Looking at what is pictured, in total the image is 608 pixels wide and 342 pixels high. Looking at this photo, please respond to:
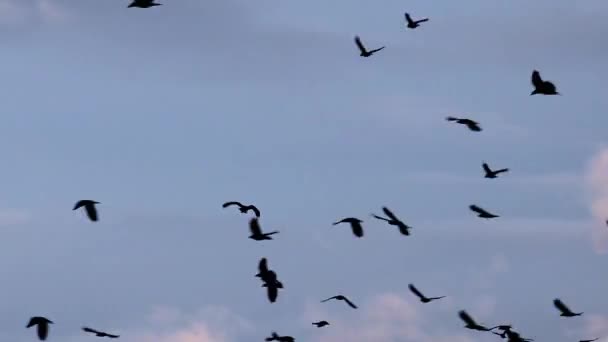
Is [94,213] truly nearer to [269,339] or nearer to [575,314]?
[269,339]

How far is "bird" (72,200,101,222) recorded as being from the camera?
3708 inches

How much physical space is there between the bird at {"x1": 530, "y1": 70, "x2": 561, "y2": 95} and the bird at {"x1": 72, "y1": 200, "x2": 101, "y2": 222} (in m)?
26.2

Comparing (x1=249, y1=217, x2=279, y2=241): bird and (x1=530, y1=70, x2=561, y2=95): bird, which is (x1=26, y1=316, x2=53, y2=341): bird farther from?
(x1=530, y1=70, x2=561, y2=95): bird

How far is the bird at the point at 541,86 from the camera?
98750mm

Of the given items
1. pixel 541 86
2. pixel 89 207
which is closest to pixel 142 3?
pixel 89 207

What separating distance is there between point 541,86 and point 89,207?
27.0 metres

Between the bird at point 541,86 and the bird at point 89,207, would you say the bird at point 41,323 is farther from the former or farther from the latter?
the bird at point 541,86

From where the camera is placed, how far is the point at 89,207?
3770 inches

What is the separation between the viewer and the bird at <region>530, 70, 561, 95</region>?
9875cm

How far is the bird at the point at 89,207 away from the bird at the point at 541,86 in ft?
85.8

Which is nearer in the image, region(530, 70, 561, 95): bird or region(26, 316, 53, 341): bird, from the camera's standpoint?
region(26, 316, 53, 341): bird

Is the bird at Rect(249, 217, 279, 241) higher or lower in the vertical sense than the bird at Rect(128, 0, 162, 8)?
lower

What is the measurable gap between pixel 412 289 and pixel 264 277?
1243 centimetres

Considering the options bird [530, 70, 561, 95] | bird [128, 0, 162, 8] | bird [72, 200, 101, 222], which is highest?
bird [128, 0, 162, 8]
